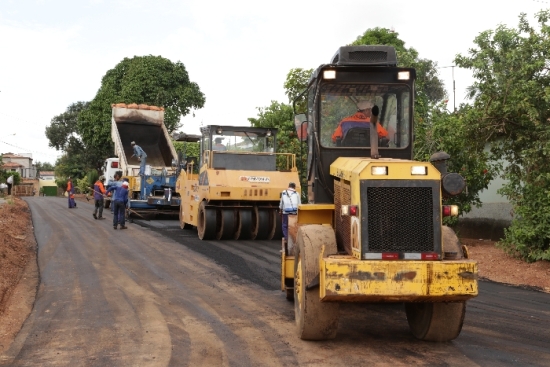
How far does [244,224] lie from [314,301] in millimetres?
10604

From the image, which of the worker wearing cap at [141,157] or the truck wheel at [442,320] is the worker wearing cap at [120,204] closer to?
the worker wearing cap at [141,157]

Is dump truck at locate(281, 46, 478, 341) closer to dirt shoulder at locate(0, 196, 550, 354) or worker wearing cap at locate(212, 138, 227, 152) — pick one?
dirt shoulder at locate(0, 196, 550, 354)

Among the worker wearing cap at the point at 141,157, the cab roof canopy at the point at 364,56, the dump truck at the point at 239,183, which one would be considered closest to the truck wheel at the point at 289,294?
the cab roof canopy at the point at 364,56

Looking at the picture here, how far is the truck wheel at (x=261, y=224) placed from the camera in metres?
17.2

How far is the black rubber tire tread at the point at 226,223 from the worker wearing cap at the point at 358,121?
31.0ft

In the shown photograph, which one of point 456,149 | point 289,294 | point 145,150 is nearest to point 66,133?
point 145,150

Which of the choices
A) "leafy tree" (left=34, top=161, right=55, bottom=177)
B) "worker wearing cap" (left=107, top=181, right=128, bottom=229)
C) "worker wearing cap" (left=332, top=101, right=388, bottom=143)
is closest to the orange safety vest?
"worker wearing cap" (left=332, top=101, right=388, bottom=143)

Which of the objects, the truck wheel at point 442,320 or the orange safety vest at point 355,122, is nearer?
the truck wheel at point 442,320

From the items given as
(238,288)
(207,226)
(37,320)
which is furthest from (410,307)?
(207,226)

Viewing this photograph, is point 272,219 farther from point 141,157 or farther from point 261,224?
point 141,157

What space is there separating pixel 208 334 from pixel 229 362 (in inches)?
43.7

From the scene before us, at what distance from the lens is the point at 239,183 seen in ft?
55.0

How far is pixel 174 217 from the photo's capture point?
2502cm

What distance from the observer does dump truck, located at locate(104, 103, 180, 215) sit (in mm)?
24344
